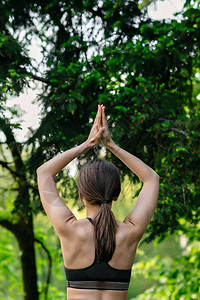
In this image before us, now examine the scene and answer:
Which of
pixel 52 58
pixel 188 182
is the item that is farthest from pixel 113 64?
pixel 188 182

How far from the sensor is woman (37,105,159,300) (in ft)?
6.85

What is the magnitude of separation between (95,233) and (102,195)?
0.20m

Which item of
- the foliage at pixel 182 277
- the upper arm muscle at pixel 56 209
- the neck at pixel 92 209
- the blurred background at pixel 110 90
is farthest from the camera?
the foliage at pixel 182 277

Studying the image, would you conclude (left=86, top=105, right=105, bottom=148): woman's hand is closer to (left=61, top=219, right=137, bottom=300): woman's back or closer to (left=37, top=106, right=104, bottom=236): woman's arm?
(left=37, top=106, right=104, bottom=236): woman's arm

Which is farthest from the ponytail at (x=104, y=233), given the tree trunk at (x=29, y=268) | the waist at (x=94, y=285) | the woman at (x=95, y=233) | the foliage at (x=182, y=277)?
the tree trunk at (x=29, y=268)

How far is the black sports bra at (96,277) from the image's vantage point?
209 centimetres

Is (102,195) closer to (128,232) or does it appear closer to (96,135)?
(128,232)

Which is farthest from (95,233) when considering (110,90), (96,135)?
(110,90)

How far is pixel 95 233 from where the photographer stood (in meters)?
2.11

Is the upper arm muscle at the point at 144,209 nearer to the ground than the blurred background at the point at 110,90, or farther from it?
nearer to the ground

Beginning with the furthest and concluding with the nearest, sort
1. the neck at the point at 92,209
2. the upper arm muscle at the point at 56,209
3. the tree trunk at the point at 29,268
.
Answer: the tree trunk at the point at 29,268, the neck at the point at 92,209, the upper arm muscle at the point at 56,209

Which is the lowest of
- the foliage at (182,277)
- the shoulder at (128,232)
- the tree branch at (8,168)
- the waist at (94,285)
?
the foliage at (182,277)

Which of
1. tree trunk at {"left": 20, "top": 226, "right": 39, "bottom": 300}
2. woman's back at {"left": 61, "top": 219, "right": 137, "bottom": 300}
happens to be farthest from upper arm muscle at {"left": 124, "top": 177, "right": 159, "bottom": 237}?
tree trunk at {"left": 20, "top": 226, "right": 39, "bottom": 300}

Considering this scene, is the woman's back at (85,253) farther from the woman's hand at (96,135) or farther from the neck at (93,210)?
the woman's hand at (96,135)
